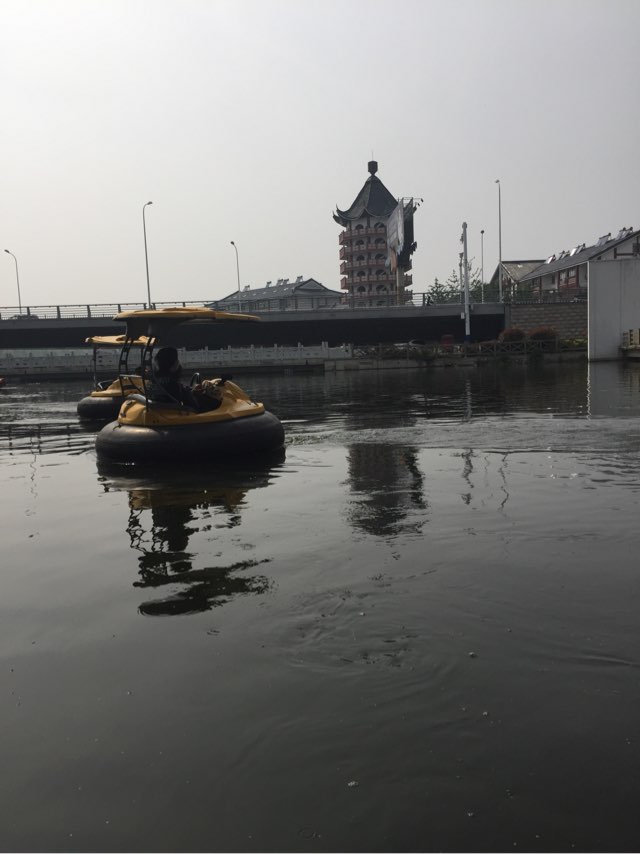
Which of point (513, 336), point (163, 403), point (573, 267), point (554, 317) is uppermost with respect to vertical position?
point (573, 267)

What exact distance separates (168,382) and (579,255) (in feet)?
258

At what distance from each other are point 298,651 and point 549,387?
24396 mm

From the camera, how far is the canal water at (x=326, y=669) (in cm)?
302

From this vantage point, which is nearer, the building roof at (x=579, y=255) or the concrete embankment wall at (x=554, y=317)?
the concrete embankment wall at (x=554, y=317)

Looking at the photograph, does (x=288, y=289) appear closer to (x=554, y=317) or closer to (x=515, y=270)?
(x=515, y=270)

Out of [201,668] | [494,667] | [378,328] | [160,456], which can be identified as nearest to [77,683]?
[201,668]

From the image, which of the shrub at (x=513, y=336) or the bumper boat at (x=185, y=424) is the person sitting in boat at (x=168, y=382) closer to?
the bumper boat at (x=185, y=424)

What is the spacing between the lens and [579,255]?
8250 centimetres

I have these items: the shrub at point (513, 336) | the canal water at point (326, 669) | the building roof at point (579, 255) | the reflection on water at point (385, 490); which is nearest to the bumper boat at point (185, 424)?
the reflection on water at point (385, 490)

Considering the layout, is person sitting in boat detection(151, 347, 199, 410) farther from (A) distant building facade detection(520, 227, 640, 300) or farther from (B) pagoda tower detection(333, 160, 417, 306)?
(B) pagoda tower detection(333, 160, 417, 306)

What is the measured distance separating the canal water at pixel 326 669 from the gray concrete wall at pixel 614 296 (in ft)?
119

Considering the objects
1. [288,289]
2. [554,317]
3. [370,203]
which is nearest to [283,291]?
[288,289]

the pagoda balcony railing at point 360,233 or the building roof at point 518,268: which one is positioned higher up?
the pagoda balcony railing at point 360,233

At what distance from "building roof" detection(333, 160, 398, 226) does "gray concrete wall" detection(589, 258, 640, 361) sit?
67.5m
